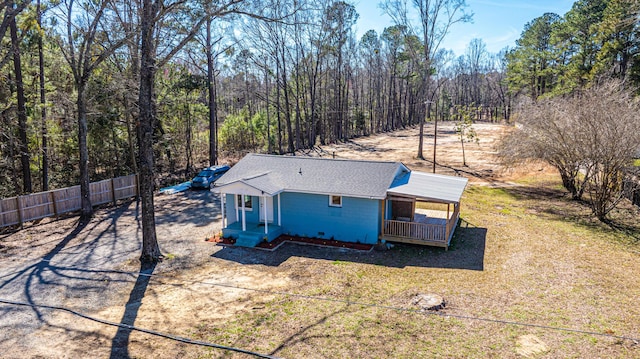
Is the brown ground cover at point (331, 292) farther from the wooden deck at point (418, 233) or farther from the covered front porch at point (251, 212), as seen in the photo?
the covered front porch at point (251, 212)

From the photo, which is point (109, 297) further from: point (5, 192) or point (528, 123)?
point (528, 123)

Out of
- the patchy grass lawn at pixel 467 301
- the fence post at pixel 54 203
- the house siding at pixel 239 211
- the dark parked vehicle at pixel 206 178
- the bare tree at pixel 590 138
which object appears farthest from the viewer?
the dark parked vehicle at pixel 206 178

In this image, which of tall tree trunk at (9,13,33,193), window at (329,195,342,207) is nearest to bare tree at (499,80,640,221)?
window at (329,195,342,207)

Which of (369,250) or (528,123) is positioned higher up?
(528,123)

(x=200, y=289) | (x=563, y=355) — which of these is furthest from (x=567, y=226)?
(x=200, y=289)

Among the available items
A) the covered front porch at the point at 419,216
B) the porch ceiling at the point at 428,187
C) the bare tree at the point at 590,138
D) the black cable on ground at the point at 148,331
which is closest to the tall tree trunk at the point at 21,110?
the black cable on ground at the point at 148,331
